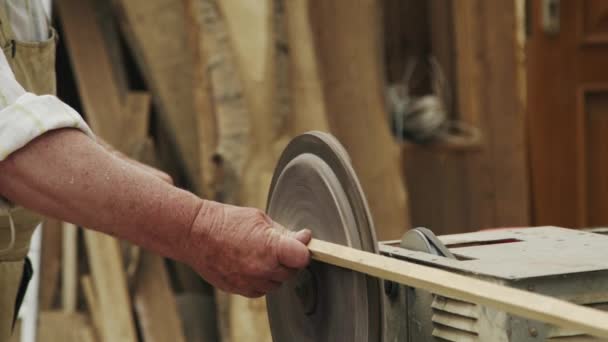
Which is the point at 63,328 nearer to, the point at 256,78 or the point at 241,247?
the point at 256,78

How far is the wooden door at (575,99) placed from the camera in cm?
424

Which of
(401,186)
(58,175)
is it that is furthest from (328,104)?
(58,175)

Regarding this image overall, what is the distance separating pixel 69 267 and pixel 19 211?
1705mm

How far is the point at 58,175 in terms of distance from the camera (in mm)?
1711

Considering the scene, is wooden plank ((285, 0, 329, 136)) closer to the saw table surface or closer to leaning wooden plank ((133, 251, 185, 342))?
leaning wooden plank ((133, 251, 185, 342))

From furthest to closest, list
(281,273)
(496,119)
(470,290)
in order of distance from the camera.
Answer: (496,119), (281,273), (470,290)

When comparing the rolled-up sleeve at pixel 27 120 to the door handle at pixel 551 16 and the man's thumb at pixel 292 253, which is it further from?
the door handle at pixel 551 16

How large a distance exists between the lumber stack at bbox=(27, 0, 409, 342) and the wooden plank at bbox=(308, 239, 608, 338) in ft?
5.99

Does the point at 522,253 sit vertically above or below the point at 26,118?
below

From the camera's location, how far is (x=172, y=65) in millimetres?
3918

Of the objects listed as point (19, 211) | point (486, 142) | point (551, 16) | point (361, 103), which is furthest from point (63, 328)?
point (551, 16)

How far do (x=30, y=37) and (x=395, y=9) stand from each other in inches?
128

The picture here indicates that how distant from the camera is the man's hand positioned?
1775mm

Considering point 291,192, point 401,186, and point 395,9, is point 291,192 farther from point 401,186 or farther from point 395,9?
point 395,9
